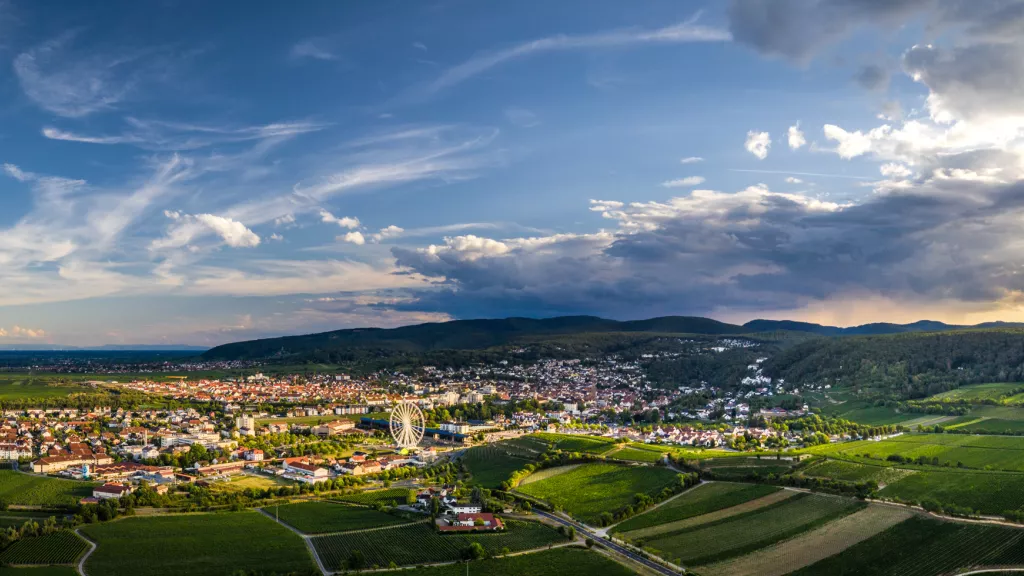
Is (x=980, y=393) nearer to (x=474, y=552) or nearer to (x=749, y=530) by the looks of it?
(x=749, y=530)

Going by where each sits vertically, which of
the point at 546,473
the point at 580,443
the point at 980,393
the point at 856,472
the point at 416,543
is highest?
the point at 980,393

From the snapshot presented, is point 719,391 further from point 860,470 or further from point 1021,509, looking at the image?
point 1021,509

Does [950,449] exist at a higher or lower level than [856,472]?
higher

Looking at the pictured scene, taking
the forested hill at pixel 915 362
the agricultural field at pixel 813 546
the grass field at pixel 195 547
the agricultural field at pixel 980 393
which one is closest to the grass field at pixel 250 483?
the grass field at pixel 195 547

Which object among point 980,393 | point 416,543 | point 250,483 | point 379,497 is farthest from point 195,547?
point 980,393

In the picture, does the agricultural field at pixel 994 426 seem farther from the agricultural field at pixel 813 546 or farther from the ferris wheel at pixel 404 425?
the ferris wheel at pixel 404 425

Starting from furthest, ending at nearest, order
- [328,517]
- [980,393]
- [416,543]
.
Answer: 1. [980,393]
2. [328,517]
3. [416,543]

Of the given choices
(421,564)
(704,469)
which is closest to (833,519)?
(704,469)

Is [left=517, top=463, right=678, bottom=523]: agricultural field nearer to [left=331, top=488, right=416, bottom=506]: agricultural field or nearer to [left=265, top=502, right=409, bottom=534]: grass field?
[left=331, top=488, right=416, bottom=506]: agricultural field
